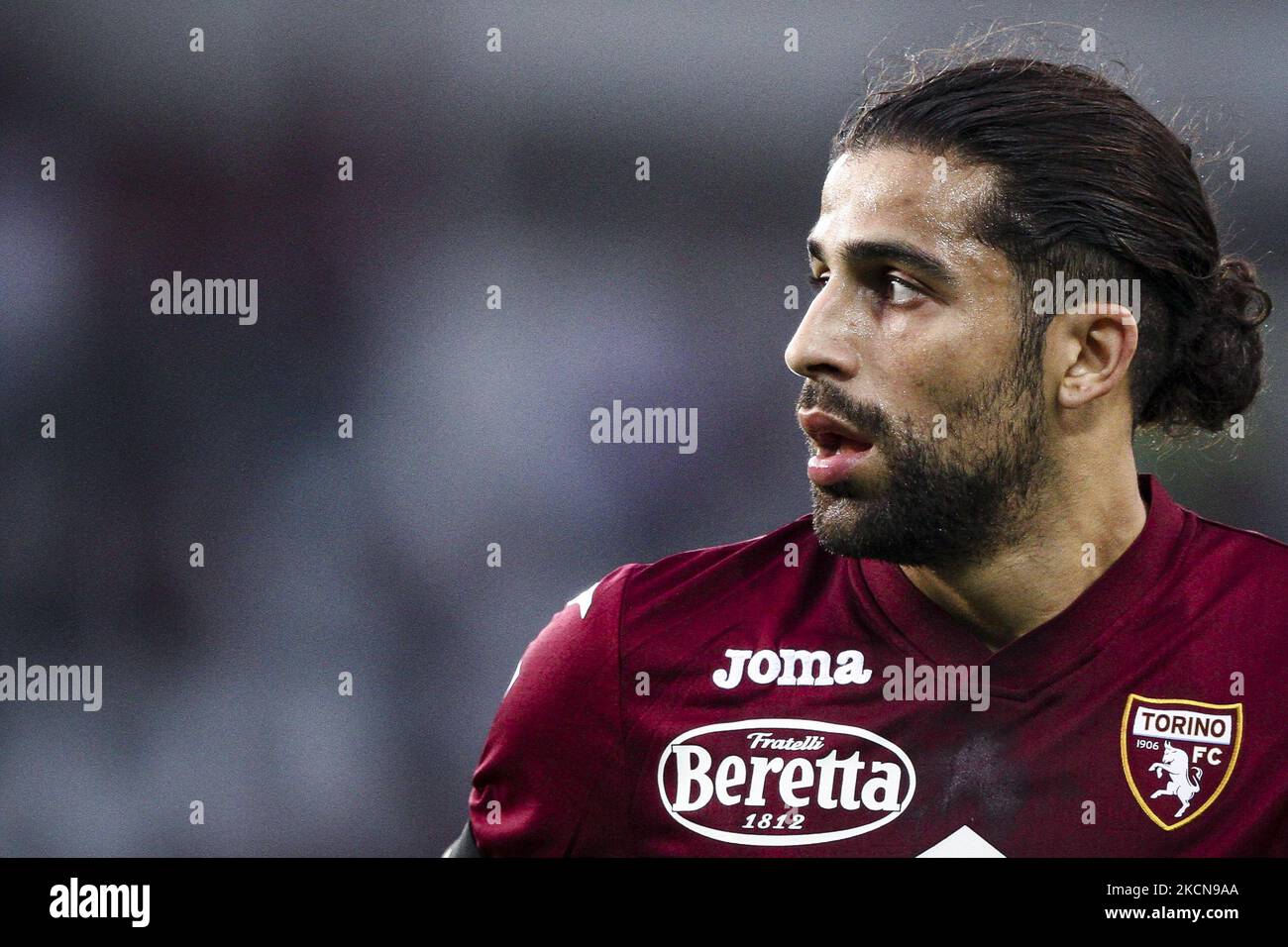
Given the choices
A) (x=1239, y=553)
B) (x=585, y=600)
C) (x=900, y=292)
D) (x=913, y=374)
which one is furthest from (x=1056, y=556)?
(x=585, y=600)

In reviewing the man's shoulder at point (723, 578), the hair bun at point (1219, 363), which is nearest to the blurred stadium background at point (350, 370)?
the man's shoulder at point (723, 578)

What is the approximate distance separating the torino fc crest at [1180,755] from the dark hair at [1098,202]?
526mm

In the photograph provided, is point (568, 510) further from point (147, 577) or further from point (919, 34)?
point (919, 34)

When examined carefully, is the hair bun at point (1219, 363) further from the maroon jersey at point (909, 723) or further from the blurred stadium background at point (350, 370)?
the blurred stadium background at point (350, 370)

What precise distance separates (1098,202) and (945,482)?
548 millimetres

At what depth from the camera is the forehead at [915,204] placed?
7.23ft

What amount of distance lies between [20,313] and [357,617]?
44.0 inches

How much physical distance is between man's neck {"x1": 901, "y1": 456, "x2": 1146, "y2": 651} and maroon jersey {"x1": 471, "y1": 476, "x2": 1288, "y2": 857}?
0.03 m

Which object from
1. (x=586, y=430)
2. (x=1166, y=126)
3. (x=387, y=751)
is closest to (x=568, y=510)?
(x=586, y=430)

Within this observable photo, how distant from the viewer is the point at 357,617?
330 centimetres

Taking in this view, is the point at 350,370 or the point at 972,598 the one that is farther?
the point at 350,370

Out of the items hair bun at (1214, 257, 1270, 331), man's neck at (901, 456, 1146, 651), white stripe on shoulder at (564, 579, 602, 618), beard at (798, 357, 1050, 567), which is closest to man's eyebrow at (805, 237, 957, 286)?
beard at (798, 357, 1050, 567)

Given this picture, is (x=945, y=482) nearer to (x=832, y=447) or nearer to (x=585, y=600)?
(x=832, y=447)

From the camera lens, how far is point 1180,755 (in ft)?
7.22
